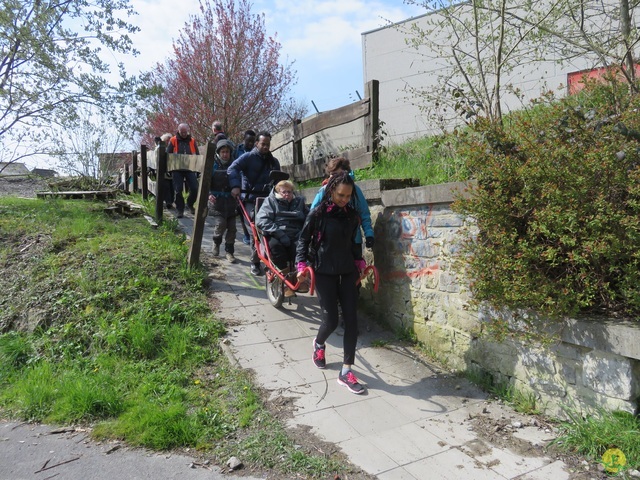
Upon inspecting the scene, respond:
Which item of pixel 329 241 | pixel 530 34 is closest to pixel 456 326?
pixel 329 241

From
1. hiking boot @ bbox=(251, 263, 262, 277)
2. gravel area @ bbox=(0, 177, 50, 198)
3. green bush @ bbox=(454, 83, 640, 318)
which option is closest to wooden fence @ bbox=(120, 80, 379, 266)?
hiking boot @ bbox=(251, 263, 262, 277)

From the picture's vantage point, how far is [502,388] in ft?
13.5

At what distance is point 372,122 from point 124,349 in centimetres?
429

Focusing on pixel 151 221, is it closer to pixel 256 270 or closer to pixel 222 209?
pixel 222 209

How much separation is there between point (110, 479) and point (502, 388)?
3157 mm

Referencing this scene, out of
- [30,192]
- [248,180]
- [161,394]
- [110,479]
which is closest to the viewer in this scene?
[110,479]

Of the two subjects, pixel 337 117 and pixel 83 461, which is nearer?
pixel 83 461

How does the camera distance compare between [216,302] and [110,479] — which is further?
[216,302]

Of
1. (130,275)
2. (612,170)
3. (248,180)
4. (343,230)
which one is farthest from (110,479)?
(248,180)

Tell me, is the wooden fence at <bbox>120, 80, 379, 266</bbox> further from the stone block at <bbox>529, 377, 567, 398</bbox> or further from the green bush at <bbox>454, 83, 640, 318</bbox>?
the stone block at <bbox>529, 377, 567, 398</bbox>

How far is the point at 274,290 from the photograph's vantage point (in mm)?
5941

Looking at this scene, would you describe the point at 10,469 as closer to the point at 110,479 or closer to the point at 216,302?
the point at 110,479

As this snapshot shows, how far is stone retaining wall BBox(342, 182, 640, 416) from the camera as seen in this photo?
3268mm

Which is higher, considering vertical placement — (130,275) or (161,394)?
(130,275)
